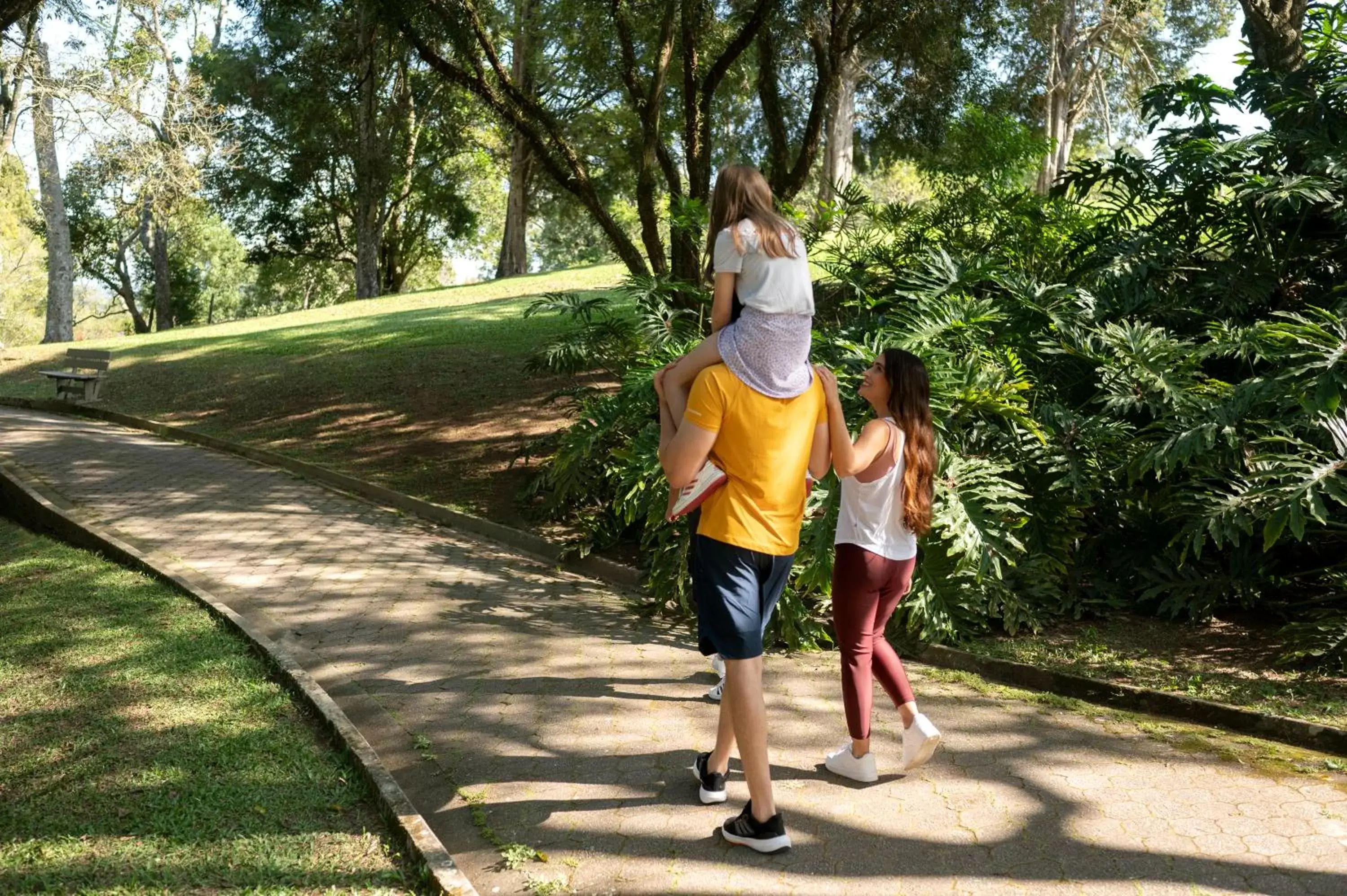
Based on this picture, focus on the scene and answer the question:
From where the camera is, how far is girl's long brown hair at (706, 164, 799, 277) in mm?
3746

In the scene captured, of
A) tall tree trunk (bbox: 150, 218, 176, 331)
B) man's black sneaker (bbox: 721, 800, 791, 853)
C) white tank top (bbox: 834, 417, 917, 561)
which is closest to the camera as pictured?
man's black sneaker (bbox: 721, 800, 791, 853)

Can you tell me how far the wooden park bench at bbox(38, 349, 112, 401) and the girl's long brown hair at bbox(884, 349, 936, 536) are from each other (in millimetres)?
16755

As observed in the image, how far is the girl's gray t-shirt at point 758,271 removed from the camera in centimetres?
374

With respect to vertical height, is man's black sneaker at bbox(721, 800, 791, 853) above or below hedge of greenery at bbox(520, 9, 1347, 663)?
below

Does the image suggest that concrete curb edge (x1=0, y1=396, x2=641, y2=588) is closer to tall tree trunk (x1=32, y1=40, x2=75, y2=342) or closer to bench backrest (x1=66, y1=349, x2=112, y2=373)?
bench backrest (x1=66, y1=349, x2=112, y2=373)

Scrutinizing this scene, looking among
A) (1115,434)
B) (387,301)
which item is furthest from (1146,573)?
(387,301)

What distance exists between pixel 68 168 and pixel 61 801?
116ft

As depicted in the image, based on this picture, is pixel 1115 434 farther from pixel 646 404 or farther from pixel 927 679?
pixel 646 404

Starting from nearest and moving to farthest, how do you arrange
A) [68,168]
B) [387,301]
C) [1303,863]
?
1. [1303,863]
2. [387,301]
3. [68,168]

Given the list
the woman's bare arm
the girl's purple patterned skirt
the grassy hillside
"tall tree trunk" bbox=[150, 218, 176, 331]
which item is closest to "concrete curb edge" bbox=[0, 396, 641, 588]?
the grassy hillside

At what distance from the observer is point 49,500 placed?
10164 mm

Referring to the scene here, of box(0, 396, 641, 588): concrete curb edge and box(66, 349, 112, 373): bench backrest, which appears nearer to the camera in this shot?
box(0, 396, 641, 588): concrete curb edge

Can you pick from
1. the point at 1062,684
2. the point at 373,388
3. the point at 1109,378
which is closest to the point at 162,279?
the point at 373,388

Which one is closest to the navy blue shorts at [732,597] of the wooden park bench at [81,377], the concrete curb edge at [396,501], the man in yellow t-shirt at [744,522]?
the man in yellow t-shirt at [744,522]
